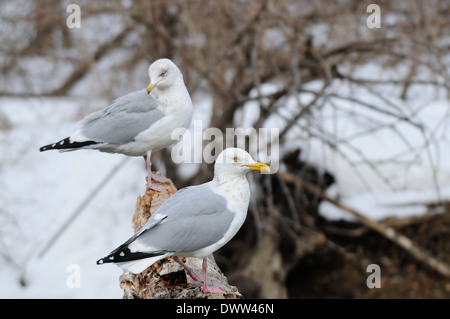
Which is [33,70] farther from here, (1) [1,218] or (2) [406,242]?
(2) [406,242]

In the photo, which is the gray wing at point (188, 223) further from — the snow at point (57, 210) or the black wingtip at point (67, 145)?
the snow at point (57, 210)

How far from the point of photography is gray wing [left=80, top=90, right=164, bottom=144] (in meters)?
2.59

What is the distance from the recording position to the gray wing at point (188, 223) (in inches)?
79.6

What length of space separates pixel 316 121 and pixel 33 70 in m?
3.73

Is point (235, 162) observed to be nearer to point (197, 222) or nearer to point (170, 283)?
A: point (197, 222)

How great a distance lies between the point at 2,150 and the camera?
233 inches

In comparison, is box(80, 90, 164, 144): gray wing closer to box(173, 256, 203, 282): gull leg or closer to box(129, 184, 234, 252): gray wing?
box(129, 184, 234, 252): gray wing

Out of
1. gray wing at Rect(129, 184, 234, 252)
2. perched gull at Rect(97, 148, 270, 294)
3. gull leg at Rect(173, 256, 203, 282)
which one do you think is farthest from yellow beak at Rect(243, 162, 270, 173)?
A: gull leg at Rect(173, 256, 203, 282)

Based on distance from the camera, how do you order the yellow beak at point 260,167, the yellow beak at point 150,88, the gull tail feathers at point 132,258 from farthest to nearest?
the yellow beak at point 150,88 → the yellow beak at point 260,167 → the gull tail feathers at point 132,258

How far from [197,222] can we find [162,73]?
2.33 feet

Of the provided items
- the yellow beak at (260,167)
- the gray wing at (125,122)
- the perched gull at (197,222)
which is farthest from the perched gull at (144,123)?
the yellow beak at (260,167)

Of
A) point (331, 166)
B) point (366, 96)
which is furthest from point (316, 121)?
point (366, 96)

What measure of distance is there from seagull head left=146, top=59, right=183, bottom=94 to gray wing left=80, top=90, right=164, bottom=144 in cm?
11
